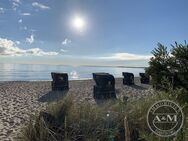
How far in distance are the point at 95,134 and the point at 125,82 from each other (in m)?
23.7

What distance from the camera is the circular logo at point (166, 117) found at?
532cm

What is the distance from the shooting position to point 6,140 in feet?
26.6

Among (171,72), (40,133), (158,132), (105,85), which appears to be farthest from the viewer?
(105,85)

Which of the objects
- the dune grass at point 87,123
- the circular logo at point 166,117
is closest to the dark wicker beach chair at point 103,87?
the dune grass at point 87,123

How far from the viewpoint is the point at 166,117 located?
17.9 feet

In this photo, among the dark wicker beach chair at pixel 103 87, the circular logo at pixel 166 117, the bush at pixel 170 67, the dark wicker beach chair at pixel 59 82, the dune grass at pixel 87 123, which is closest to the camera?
the circular logo at pixel 166 117

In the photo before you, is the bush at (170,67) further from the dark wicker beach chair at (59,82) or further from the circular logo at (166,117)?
the dark wicker beach chair at (59,82)

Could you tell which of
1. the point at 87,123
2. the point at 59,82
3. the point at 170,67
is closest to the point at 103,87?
the point at 59,82

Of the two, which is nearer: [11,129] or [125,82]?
[11,129]

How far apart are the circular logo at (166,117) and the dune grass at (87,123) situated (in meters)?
0.75

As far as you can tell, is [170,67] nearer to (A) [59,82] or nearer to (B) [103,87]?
(B) [103,87]

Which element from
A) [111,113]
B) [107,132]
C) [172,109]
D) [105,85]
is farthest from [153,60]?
[105,85]

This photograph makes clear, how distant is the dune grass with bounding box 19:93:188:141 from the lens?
6730 mm

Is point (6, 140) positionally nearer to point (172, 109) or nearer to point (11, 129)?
point (11, 129)
